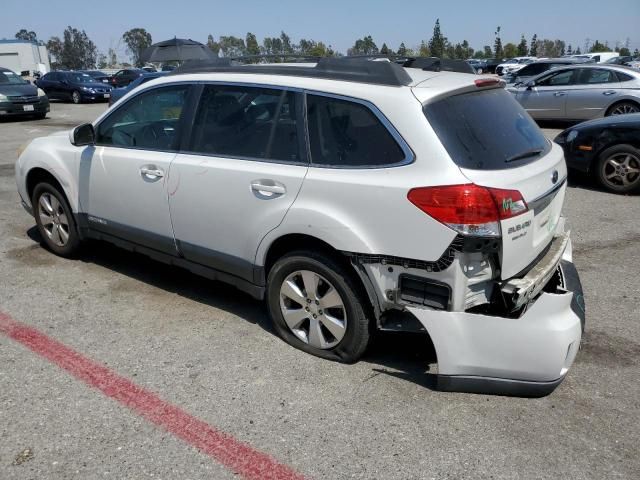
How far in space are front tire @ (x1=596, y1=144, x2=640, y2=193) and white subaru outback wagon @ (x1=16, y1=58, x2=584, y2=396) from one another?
4.20 metres

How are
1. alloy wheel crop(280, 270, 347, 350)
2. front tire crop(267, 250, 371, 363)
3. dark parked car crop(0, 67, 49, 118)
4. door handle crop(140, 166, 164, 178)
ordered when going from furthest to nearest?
dark parked car crop(0, 67, 49, 118) → door handle crop(140, 166, 164, 178) → alloy wheel crop(280, 270, 347, 350) → front tire crop(267, 250, 371, 363)

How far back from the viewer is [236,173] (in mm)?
3756

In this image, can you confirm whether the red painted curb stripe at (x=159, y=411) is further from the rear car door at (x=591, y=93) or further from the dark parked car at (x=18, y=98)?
the dark parked car at (x=18, y=98)

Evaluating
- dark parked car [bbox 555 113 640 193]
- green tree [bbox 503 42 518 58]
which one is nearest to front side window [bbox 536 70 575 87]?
dark parked car [bbox 555 113 640 193]

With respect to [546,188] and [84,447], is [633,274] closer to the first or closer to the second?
[546,188]

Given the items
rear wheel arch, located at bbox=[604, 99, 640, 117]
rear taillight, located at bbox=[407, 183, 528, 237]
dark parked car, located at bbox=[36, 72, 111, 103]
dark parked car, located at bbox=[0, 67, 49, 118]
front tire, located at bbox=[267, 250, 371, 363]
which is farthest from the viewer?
dark parked car, located at bbox=[36, 72, 111, 103]

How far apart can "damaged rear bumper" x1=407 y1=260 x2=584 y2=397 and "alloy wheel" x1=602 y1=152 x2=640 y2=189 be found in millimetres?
5264

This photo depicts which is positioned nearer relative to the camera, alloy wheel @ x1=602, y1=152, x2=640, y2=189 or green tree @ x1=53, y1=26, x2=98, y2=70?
alloy wheel @ x1=602, y1=152, x2=640, y2=189

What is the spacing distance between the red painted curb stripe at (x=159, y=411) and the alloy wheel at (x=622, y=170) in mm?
6655

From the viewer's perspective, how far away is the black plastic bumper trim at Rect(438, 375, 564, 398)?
3.11m

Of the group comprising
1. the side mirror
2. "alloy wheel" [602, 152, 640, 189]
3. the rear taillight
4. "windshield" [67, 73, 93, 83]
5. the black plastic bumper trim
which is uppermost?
"windshield" [67, 73, 93, 83]

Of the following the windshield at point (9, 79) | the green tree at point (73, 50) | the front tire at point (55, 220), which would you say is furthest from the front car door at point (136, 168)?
the green tree at point (73, 50)

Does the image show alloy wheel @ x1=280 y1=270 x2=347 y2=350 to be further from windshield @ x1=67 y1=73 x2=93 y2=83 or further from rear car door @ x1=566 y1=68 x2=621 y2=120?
windshield @ x1=67 y1=73 x2=93 y2=83

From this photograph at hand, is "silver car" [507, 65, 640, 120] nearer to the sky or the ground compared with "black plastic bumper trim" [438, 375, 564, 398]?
nearer to the sky
